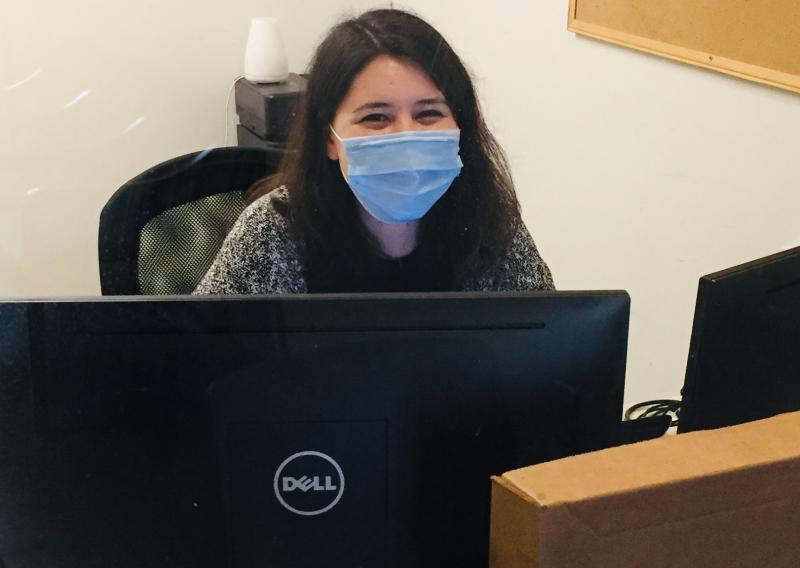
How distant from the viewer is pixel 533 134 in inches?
79.1

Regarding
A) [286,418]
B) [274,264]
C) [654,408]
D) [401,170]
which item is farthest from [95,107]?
[286,418]

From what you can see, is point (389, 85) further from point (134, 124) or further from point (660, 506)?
point (134, 124)

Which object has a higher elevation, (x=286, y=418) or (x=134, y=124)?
(x=134, y=124)

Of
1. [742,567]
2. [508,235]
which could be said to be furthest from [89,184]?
[742,567]

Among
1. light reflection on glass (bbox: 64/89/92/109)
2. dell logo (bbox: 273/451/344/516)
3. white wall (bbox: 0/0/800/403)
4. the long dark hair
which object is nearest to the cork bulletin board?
white wall (bbox: 0/0/800/403)

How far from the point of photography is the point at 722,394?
0.75 meters

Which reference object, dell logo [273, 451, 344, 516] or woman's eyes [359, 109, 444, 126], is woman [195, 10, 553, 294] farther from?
dell logo [273, 451, 344, 516]

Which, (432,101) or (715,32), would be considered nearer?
(432,101)

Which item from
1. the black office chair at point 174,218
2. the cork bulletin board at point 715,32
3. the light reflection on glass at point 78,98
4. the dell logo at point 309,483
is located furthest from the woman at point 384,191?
the light reflection on glass at point 78,98

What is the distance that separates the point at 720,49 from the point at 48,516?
137 cm

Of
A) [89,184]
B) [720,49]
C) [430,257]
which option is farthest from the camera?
[89,184]

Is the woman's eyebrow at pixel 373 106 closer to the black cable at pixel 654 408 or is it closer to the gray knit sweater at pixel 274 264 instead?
the gray knit sweater at pixel 274 264

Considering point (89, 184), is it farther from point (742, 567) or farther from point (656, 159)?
point (742, 567)

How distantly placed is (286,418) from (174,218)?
2.56 feet
